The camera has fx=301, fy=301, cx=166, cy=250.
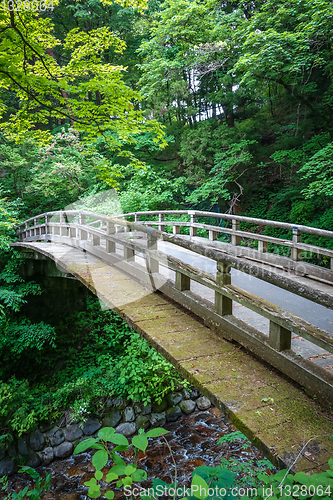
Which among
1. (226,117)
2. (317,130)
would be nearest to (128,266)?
(317,130)

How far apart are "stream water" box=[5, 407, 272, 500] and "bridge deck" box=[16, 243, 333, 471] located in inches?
154

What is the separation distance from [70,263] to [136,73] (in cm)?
1649

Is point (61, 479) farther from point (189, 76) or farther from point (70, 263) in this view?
point (189, 76)

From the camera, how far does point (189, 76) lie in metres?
17.7

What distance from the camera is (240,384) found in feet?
8.09

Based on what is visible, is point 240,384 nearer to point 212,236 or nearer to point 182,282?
point 182,282

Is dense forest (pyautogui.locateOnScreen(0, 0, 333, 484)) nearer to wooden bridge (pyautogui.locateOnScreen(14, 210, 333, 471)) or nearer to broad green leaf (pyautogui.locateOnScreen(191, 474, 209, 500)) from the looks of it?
wooden bridge (pyautogui.locateOnScreen(14, 210, 333, 471))

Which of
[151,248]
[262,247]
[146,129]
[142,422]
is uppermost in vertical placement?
[146,129]

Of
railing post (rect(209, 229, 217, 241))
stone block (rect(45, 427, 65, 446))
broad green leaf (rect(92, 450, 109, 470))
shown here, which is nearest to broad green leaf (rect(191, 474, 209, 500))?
broad green leaf (rect(92, 450, 109, 470))

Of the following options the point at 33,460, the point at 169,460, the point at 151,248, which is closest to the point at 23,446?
the point at 33,460

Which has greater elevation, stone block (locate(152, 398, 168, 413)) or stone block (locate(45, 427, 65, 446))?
stone block (locate(152, 398, 168, 413))

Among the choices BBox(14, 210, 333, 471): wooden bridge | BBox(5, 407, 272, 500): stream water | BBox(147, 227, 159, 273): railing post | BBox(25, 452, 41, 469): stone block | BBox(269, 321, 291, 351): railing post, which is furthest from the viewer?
BBox(25, 452, 41, 469): stone block

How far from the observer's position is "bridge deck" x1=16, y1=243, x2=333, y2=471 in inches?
77.0

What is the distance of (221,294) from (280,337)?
797 mm
